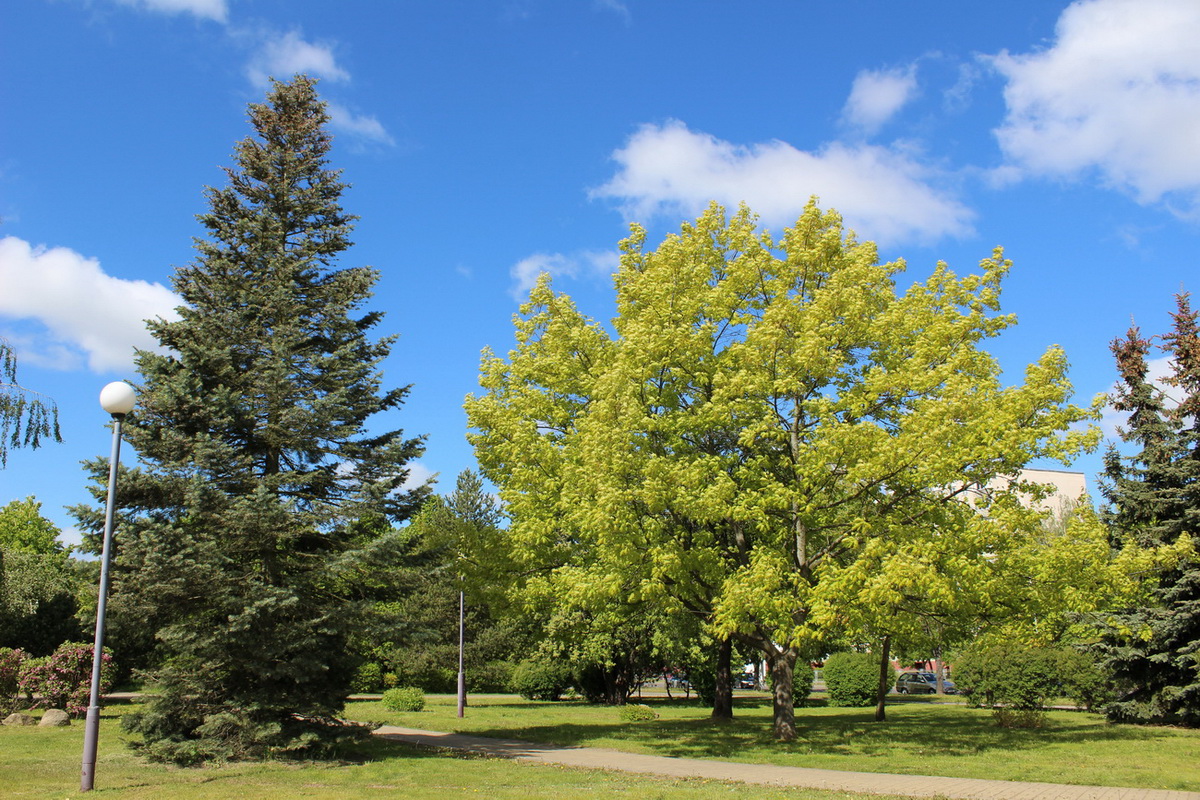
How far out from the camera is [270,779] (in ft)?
39.4

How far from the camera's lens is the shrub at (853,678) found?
114 ft

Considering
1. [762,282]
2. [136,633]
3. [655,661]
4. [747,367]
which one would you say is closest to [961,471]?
[747,367]

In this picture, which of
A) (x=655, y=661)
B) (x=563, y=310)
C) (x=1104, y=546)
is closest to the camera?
(x=1104, y=546)

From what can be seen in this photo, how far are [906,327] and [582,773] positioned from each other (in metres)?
10.4

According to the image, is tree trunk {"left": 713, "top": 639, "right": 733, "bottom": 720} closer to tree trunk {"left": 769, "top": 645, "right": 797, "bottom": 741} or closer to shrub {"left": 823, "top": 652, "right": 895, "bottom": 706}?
tree trunk {"left": 769, "top": 645, "right": 797, "bottom": 741}

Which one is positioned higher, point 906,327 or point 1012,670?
point 906,327

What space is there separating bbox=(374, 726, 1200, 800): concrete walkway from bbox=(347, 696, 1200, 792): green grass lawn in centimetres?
73

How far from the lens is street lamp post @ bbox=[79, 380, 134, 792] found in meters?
10.7

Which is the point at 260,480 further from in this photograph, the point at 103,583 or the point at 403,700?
the point at 403,700

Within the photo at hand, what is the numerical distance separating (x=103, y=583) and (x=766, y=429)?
10.9 meters

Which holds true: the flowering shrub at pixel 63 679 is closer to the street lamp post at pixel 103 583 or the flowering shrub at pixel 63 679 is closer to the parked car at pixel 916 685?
the street lamp post at pixel 103 583

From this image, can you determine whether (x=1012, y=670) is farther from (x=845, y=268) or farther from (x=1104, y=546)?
(x=845, y=268)

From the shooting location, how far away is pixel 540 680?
36594 millimetres

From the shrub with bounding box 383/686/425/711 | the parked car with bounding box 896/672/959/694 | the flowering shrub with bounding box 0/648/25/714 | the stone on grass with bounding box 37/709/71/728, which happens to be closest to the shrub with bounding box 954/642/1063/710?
the shrub with bounding box 383/686/425/711
